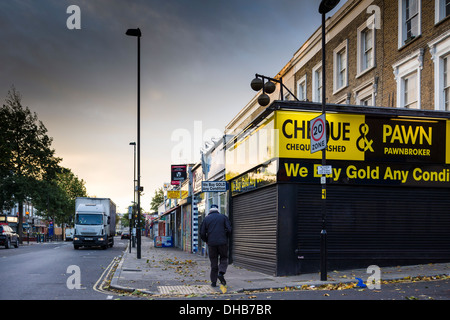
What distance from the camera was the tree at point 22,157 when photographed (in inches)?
2179

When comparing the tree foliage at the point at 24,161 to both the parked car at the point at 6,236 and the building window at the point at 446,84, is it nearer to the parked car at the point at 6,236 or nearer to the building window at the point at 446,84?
the parked car at the point at 6,236

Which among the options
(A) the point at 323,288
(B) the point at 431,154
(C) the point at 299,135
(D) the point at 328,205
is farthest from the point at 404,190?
(A) the point at 323,288

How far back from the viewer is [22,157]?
58.0 metres

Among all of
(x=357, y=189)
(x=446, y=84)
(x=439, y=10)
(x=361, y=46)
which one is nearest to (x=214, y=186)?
(x=357, y=189)

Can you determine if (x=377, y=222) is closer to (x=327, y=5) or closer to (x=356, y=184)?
(x=356, y=184)

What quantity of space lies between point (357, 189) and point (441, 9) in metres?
7.17

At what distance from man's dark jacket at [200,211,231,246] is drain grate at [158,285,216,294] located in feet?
3.30

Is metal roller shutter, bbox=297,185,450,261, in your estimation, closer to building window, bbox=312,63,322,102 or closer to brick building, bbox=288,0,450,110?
brick building, bbox=288,0,450,110

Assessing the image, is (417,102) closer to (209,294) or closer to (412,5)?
(412,5)

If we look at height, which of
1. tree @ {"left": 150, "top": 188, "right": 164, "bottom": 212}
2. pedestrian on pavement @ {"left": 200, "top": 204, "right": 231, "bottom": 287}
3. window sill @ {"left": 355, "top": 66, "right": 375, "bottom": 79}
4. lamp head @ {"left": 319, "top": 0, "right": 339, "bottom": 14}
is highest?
window sill @ {"left": 355, "top": 66, "right": 375, "bottom": 79}

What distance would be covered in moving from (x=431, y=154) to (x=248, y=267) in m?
6.71

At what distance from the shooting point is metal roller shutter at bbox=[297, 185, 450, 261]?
1388 cm

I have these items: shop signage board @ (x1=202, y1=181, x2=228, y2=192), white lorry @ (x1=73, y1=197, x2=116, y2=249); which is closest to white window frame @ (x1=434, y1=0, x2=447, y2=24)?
shop signage board @ (x1=202, y1=181, x2=228, y2=192)
